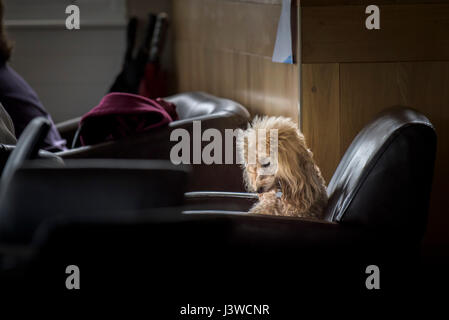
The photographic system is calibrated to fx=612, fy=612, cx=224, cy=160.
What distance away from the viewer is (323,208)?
1.74 m

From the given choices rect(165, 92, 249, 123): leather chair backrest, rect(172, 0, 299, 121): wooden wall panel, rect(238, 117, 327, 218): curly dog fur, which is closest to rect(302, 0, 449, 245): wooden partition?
rect(172, 0, 299, 121): wooden wall panel

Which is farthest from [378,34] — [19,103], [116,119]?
[19,103]

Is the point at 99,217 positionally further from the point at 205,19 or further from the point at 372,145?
the point at 205,19

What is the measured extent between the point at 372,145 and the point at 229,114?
1.15m

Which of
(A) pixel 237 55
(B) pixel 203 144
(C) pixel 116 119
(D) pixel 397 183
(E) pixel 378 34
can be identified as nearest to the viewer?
(D) pixel 397 183

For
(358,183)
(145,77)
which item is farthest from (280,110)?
(145,77)

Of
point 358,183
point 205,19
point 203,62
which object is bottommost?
point 358,183

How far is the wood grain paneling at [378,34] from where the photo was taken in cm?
211

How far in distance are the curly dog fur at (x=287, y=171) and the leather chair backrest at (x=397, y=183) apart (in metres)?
0.16

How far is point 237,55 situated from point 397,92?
128 centimetres

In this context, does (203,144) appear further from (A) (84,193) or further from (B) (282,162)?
(A) (84,193)

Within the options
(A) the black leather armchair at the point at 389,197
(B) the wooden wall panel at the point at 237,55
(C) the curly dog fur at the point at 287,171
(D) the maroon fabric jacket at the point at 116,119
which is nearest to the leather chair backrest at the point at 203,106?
(B) the wooden wall panel at the point at 237,55

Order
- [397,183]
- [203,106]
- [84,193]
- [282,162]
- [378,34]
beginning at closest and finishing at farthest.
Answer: [84,193] < [397,183] < [282,162] < [378,34] < [203,106]

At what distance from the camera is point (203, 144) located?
2682 mm
